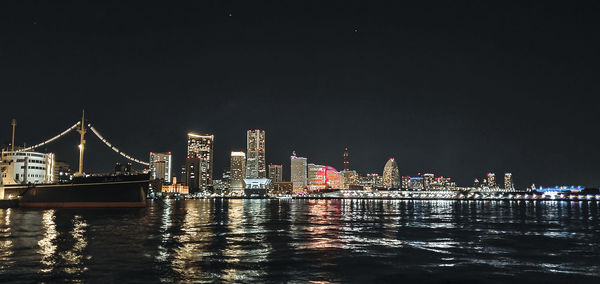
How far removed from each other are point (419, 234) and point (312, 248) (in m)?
14.3

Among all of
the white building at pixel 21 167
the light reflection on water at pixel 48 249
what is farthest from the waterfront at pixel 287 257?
the white building at pixel 21 167

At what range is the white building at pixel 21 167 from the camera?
→ 9375 centimetres

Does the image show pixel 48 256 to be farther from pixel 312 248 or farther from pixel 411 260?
pixel 411 260

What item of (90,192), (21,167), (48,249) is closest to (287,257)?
(48,249)

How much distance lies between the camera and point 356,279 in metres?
19.3

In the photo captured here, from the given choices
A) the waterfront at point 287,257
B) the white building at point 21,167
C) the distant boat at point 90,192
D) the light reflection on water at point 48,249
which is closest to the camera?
the waterfront at point 287,257

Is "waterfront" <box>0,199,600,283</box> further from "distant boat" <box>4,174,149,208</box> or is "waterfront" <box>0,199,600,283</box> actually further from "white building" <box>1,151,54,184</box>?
"white building" <box>1,151,54,184</box>

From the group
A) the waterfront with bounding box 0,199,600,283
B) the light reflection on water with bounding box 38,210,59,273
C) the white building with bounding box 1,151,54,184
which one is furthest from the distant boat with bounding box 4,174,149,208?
the waterfront with bounding box 0,199,600,283

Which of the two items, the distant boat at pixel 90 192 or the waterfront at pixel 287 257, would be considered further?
the distant boat at pixel 90 192

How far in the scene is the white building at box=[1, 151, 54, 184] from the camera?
308ft

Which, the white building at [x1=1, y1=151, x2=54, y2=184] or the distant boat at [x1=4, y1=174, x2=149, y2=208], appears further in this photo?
the white building at [x1=1, y1=151, x2=54, y2=184]

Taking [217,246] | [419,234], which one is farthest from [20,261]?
[419,234]

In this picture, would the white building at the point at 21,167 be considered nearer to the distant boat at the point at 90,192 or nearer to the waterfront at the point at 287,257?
the distant boat at the point at 90,192

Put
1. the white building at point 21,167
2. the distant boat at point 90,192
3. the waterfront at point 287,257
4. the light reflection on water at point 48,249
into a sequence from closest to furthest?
the waterfront at point 287,257 < the light reflection on water at point 48,249 < the distant boat at point 90,192 < the white building at point 21,167
